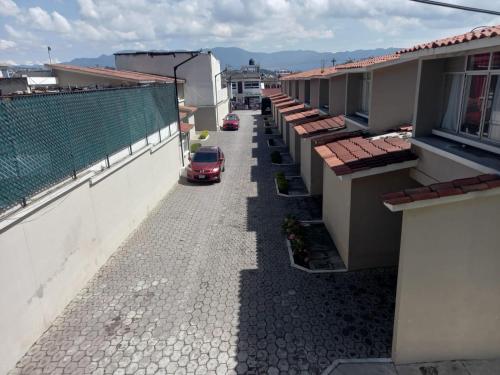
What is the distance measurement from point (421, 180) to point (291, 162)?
15915 mm

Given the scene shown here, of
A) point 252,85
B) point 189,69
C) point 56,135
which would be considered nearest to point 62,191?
point 56,135

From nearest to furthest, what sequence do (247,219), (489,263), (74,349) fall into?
1. (489,263)
2. (74,349)
3. (247,219)

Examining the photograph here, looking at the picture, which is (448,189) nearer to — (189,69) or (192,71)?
(192,71)

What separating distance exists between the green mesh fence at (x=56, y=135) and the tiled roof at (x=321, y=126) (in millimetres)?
7165

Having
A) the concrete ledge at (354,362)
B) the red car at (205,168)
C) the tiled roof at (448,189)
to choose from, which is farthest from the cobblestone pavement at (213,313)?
the red car at (205,168)

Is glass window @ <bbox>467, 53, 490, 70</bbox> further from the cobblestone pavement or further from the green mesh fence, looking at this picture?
the green mesh fence

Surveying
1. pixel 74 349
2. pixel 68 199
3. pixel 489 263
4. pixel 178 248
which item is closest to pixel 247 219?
pixel 178 248

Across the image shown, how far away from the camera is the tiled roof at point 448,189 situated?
5418mm

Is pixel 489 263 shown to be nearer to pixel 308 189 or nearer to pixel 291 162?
pixel 308 189

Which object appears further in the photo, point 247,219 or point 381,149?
point 247,219

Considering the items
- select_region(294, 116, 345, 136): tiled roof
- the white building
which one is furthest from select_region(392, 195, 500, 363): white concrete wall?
the white building

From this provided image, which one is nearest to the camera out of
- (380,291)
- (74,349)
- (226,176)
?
(74,349)

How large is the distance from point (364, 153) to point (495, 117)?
3124 mm

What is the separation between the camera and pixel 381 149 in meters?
9.36
